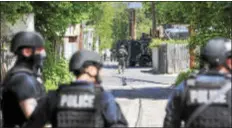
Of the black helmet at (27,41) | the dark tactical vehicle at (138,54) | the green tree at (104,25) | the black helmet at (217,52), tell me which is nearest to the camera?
the black helmet at (217,52)

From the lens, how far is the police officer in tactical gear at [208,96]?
5.57 metres

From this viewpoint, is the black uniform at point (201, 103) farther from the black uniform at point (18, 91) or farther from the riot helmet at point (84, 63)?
the black uniform at point (18, 91)

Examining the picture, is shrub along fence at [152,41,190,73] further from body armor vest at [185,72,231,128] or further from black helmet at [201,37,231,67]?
body armor vest at [185,72,231,128]

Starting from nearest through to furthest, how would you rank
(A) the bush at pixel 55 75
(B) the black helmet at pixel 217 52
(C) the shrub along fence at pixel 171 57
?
(B) the black helmet at pixel 217 52, (A) the bush at pixel 55 75, (C) the shrub along fence at pixel 171 57

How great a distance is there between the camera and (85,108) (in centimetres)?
537

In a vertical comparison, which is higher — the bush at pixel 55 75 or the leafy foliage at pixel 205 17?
the leafy foliage at pixel 205 17

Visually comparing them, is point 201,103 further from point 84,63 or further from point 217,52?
point 84,63

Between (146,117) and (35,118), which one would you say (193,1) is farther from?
(35,118)

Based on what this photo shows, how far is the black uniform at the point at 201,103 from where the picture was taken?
5.57 meters

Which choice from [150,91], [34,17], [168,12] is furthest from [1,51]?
[150,91]

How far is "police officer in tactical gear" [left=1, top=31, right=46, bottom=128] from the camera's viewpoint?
5714 millimetres

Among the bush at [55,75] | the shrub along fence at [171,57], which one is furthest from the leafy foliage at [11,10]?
the shrub along fence at [171,57]

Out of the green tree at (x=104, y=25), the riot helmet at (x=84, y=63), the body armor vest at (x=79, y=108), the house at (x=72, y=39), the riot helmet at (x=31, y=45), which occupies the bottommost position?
the body armor vest at (x=79, y=108)

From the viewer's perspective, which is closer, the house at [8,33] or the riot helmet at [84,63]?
the riot helmet at [84,63]
